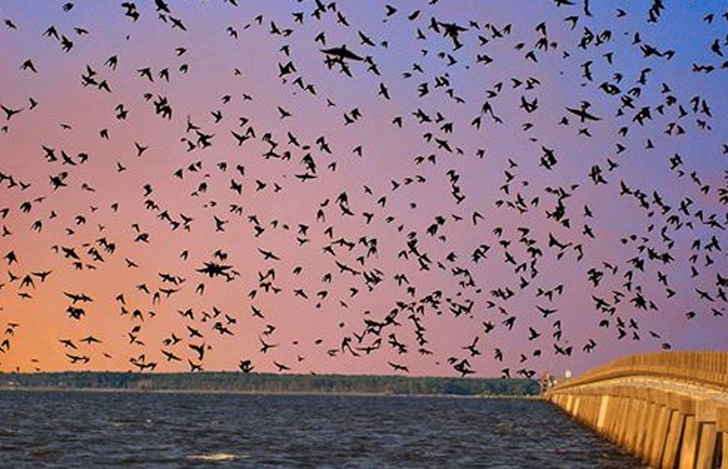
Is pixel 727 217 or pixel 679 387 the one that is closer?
pixel 727 217

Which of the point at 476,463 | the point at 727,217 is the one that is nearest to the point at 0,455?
the point at 476,463

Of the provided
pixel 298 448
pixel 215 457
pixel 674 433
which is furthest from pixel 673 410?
pixel 298 448

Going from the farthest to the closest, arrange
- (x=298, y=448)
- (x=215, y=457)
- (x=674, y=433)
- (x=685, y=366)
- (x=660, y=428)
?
(x=298, y=448) < (x=215, y=457) < (x=685, y=366) < (x=660, y=428) < (x=674, y=433)

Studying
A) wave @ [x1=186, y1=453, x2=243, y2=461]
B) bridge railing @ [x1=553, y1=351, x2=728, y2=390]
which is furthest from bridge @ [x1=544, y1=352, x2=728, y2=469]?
wave @ [x1=186, y1=453, x2=243, y2=461]

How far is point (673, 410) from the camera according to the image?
37.7 meters

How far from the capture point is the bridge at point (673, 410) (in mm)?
30391

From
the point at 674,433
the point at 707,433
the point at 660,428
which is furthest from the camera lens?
the point at 660,428

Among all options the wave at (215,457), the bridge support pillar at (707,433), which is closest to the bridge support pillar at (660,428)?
the bridge support pillar at (707,433)

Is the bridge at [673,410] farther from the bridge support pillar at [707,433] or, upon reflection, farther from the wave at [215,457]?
the wave at [215,457]

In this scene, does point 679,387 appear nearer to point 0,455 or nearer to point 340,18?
point 340,18

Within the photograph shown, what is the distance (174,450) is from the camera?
6525 cm

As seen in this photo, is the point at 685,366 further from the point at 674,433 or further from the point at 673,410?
the point at 674,433

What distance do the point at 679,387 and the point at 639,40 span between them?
14.6 metres

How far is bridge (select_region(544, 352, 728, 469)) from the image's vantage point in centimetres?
3039
